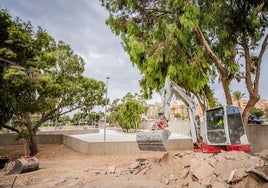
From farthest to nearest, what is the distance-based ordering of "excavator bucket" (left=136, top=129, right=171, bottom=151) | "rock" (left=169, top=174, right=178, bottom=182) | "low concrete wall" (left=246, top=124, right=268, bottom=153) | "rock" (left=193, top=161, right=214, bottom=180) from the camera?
"low concrete wall" (left=246, top=124, right=268, bottom=153) < "excavator bucket" (left=136, top=129, right=171, bottom=151) < "rock" (left=169, top=174, right=178, bottom=182) < "rock" (left=193, top=161, right=214, bottom=180)

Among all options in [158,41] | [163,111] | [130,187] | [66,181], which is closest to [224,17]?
[158,41]

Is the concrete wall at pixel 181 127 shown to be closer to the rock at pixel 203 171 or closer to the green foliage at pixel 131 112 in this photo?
the green foliage at pixel 131 112

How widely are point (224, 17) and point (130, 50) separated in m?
4.44

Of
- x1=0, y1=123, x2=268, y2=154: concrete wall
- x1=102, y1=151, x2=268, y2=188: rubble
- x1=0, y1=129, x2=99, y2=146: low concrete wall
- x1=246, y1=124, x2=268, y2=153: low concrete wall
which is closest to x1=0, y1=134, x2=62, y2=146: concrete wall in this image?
x1=0, y1=129, x2=99, y2=146: low concrete wall

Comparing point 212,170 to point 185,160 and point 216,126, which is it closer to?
point 185,160

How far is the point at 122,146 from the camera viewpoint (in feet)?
49.1

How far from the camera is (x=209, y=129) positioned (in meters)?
10.1

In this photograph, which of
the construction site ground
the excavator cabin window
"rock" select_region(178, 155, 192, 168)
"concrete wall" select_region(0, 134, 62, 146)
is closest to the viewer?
the construction site ground

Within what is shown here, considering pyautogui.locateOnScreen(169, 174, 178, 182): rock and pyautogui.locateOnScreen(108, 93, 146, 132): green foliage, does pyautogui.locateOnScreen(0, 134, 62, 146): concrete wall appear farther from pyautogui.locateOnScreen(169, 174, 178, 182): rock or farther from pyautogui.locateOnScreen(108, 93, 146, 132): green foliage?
pyautogui.locateOnScreen(169, 174, 178, 182): rock

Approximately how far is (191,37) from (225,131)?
460 cm

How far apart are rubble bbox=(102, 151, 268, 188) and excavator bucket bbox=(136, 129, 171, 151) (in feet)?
2.80

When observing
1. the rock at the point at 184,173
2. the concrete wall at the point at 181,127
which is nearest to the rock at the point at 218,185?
the rock at the point at 184,173

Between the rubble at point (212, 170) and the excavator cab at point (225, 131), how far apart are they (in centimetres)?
160

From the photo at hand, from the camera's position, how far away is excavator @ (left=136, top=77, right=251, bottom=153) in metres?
8.27
